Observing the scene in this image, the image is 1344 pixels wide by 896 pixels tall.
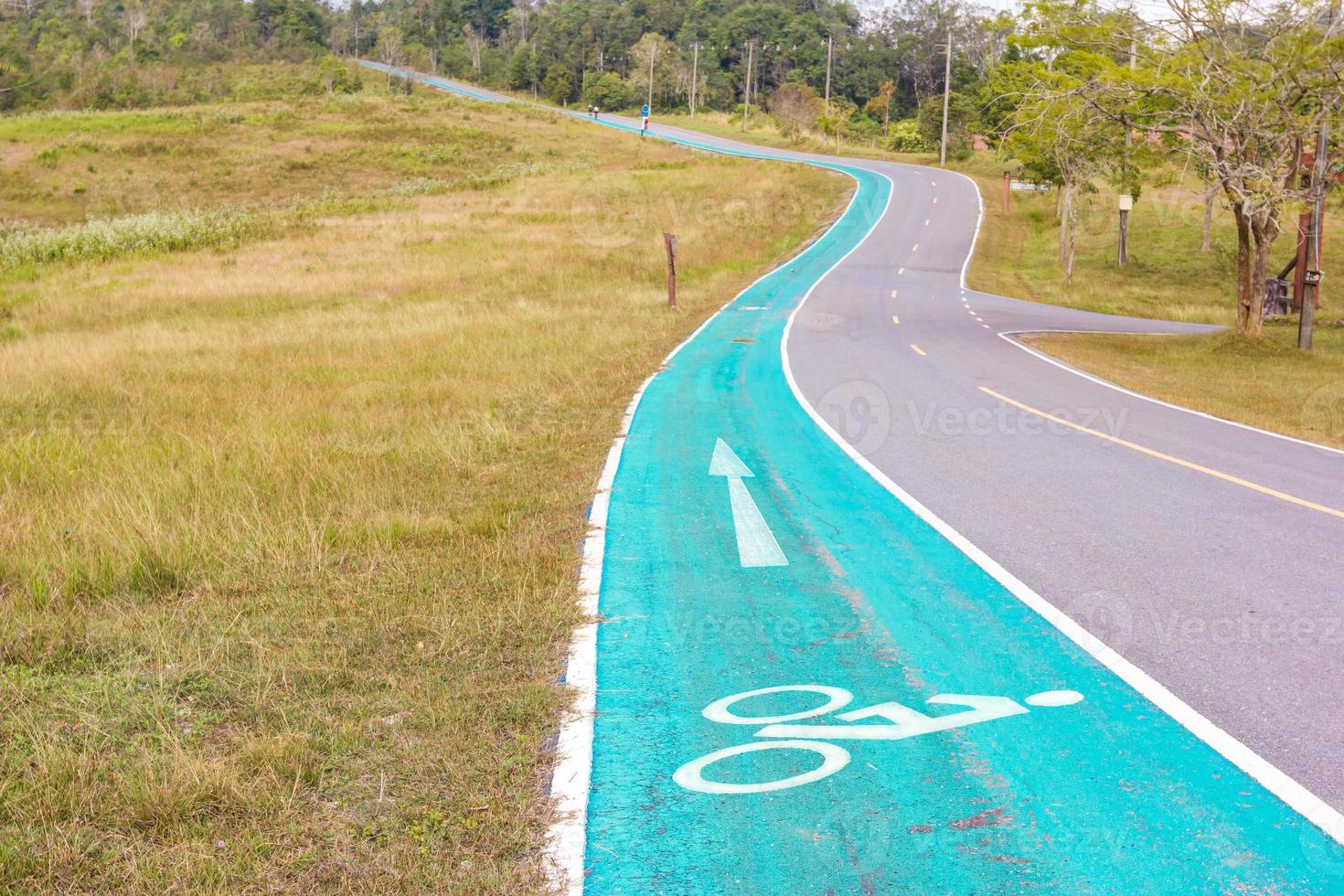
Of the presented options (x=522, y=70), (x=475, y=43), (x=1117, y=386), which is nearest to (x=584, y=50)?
(x=522, y=70)

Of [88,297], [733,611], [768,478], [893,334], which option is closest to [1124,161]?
[893,334]

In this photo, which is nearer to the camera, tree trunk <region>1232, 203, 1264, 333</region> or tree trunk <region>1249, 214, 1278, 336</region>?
tree trunk <region>1249, 214, 1278, 336</region>

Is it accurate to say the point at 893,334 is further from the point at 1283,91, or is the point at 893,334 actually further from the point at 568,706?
the point at 568,706

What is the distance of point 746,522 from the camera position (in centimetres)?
820

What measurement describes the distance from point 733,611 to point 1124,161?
2251 centimetres

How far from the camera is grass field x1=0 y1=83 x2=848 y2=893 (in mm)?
3662

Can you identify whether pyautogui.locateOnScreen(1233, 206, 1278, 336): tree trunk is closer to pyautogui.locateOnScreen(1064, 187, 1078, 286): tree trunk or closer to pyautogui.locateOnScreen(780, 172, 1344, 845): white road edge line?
pyautogui.locateOnScreen(1064, 187, 1078, 286): tree trunk

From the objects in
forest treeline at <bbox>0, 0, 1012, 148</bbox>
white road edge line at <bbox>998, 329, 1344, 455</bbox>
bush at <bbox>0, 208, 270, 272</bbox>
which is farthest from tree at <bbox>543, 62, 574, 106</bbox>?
white road edge line at <bbox>998, 329, 1344, 455</bbox>

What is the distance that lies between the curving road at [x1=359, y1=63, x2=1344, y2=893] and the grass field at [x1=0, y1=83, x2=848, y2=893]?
524mm

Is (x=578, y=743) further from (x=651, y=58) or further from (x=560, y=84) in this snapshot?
(x=560, y=84)

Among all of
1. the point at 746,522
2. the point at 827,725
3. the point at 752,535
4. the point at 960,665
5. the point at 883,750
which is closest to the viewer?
the point at 883,750

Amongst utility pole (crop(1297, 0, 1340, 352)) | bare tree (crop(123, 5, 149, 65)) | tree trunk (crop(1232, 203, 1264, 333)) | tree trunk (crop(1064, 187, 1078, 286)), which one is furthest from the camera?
bare tree (crop(123, 5, 149, 65))

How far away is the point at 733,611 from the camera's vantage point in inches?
241

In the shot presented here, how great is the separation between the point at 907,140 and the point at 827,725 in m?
84.6
